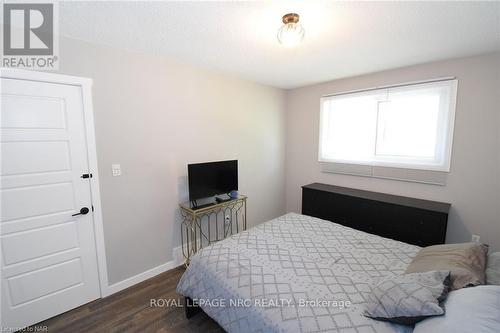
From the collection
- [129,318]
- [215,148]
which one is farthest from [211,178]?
[129,318]

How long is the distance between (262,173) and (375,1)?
273cm

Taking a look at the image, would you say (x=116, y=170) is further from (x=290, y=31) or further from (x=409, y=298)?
(x=409, y=298)

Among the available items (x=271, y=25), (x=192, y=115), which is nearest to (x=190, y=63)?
(x=192, y=115)

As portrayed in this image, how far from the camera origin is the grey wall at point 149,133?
7.02ft

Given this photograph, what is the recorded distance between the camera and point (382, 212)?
9.07ft

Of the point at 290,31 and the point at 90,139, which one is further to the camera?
the point at 90,139

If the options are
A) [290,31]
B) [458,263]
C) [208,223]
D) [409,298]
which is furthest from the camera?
[208,223]

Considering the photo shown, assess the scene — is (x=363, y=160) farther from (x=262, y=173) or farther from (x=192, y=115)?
(x=192, y=115)

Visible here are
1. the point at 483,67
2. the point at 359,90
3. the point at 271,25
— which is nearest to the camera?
the point at 271,25

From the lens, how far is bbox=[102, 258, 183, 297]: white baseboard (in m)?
2.28

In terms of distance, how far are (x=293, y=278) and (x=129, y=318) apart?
155 centimetres

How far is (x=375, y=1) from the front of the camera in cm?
144

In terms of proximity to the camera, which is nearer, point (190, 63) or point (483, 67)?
point (483, 67)

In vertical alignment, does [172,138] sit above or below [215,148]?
above
